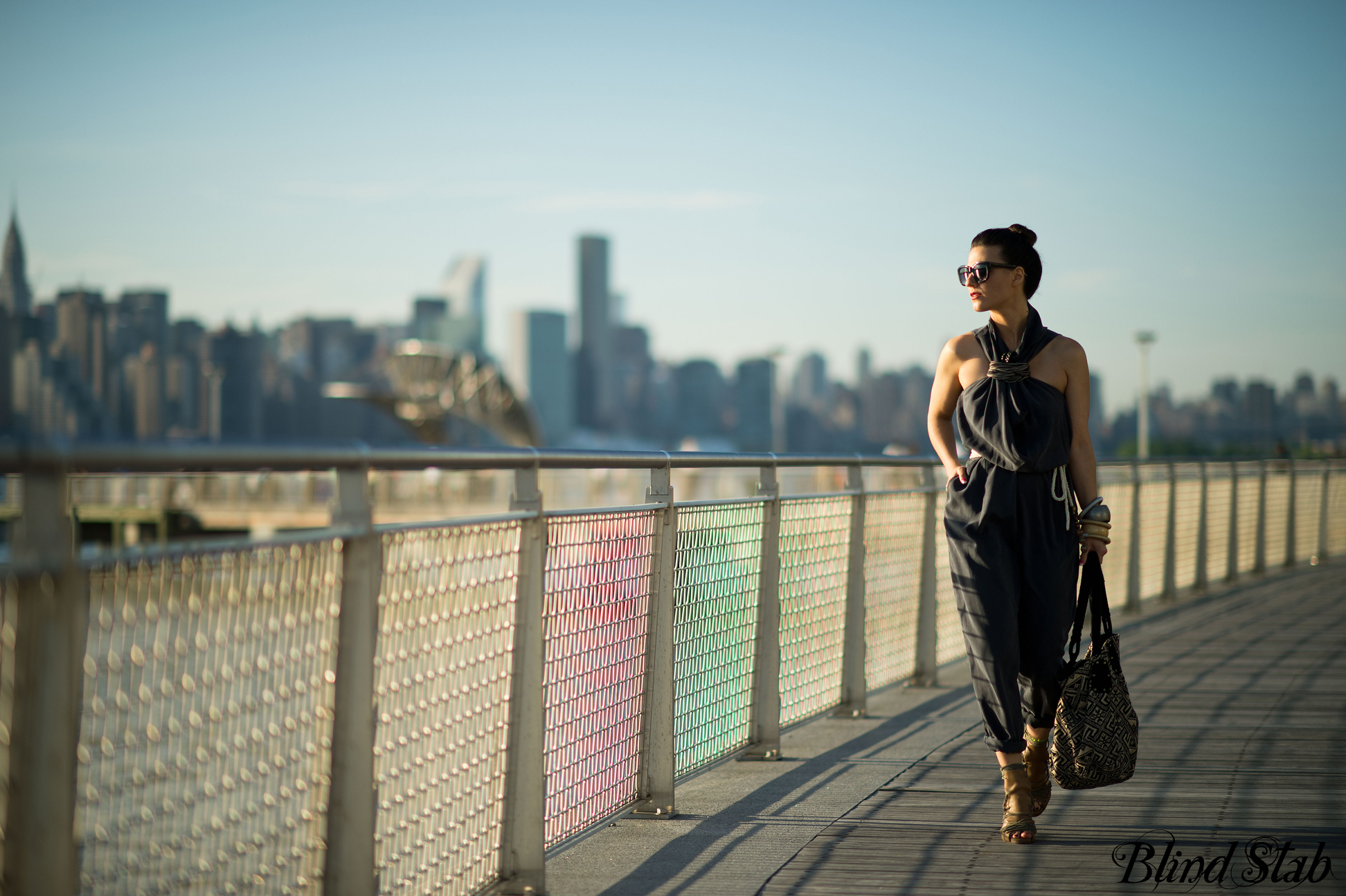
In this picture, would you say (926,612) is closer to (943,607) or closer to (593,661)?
(943,607)

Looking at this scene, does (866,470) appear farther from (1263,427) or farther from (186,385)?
(186,385)

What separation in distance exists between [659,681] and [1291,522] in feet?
49.9

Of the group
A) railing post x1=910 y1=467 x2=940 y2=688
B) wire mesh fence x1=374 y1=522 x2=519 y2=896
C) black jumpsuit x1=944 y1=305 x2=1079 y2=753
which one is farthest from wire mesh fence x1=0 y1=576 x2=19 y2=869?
railing post x1=910 y1=467 x2=940 y2=688

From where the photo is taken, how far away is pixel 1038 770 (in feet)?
15.3

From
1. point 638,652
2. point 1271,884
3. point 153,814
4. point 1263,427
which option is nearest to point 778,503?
point 638,652

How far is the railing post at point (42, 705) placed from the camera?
2201 millimetres

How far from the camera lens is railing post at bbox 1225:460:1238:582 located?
15578 millimetres

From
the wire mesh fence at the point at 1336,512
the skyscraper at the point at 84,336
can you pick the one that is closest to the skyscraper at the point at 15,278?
the skyscraper at the point at 84,336

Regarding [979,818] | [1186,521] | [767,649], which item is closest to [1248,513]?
[1186,521]

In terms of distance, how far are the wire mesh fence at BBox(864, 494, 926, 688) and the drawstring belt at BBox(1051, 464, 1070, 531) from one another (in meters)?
3.15

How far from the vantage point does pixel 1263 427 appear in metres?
83.9

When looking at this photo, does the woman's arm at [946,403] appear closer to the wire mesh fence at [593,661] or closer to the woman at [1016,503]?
the woman at [1016,503]

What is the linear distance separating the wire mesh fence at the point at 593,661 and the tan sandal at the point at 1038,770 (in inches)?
56.0

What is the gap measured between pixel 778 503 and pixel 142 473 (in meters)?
4.04
